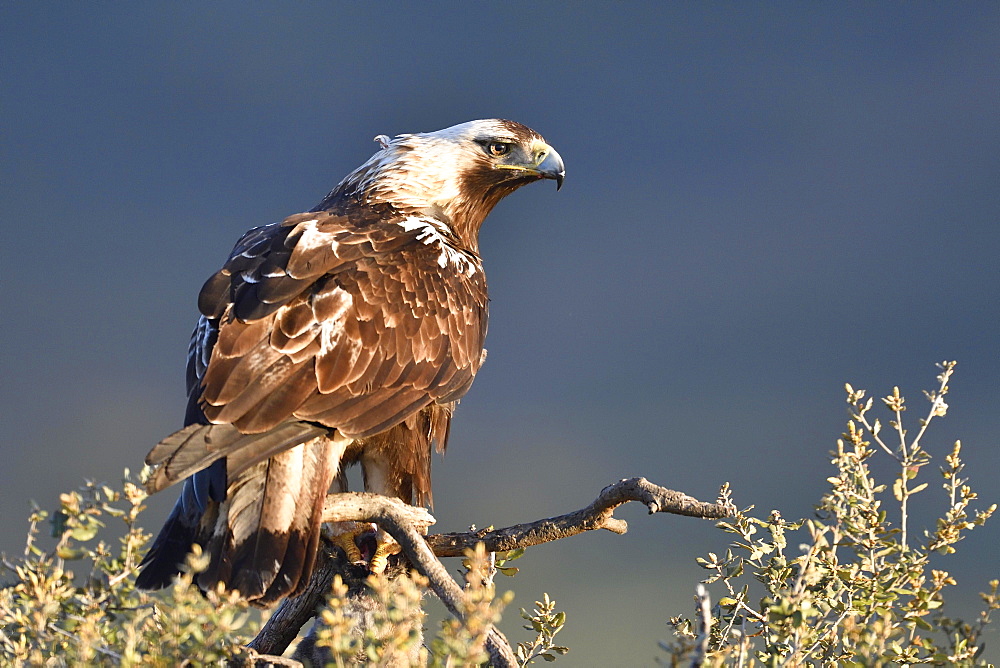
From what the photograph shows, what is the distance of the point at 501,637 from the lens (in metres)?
3.91

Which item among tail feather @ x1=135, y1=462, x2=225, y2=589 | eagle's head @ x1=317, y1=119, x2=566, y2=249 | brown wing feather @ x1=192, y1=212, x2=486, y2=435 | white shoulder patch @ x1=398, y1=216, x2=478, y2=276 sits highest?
eagle's head @ x1=317, y1=119, x2=566, y2=249

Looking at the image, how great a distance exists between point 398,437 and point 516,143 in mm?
1979

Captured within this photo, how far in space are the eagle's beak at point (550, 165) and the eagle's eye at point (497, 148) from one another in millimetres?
195

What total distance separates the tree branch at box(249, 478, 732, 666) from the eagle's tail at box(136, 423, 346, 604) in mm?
292

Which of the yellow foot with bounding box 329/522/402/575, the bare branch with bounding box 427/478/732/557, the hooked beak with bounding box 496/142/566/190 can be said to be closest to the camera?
the bare branch with bounding box 427/478/732/557

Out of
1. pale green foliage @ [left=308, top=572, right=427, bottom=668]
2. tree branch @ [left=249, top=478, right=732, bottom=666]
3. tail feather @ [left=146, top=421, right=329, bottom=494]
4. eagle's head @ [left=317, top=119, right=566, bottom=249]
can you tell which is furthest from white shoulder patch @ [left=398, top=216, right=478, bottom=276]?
pale green foliage @ [left=308, top=572, right=427, bottom=668]

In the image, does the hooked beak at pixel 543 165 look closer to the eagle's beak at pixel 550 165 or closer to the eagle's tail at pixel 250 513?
the eagle's beak at pixel 550 165

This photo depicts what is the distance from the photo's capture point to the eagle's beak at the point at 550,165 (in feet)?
18.7

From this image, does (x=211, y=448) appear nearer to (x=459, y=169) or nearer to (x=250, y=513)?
(x=250, y=513)

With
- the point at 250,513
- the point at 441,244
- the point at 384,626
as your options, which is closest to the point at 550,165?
the point at 441,244

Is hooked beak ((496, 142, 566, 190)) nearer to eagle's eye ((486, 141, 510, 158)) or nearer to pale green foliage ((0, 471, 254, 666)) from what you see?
eagle's eye ((486, 141, 510, 158))

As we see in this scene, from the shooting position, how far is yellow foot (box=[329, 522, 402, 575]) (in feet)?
15.0

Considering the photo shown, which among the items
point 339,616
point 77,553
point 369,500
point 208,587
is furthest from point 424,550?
point 339,616

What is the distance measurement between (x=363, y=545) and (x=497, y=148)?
95.7 inches
